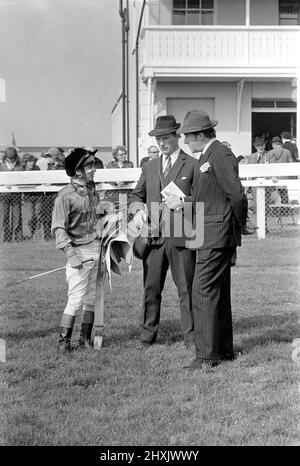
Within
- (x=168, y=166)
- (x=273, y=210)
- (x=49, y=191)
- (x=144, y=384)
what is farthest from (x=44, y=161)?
(x=144, y=384)

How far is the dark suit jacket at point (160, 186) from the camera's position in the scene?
7.56 m

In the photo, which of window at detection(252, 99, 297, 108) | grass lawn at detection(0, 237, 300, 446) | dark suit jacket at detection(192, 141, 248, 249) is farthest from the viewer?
window at detection(252, 99, 297, 108)

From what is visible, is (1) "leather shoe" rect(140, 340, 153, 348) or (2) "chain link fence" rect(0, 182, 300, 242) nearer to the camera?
(1) "leather shoe" rect(140, 340, 153, 348)

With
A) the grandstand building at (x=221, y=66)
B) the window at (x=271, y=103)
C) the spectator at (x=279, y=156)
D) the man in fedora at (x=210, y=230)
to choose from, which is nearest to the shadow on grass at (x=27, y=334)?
the man in fedora at (x=210, y=230)

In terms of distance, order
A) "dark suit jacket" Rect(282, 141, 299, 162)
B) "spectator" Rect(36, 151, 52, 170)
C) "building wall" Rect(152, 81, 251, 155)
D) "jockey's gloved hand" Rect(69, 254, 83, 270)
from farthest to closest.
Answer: "building wall" Rect(152, 81, 251, 155) → "dark suit jacket" Rect(282, 141, 299, 162) → "spectator" Rect(36, 151, 52, 170) → "jockey's gloved hand" Rect(69, 254, 83, 270)

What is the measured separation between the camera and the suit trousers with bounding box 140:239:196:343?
298 inches

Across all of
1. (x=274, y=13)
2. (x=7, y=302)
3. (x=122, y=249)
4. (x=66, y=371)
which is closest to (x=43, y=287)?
(x=7, y=302)

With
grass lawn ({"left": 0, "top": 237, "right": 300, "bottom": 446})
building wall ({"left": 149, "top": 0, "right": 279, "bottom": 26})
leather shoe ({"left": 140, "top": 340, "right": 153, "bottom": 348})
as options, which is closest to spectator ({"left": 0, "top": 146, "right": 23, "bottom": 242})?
grass lawn ({"left": 0, "top": 237, "right": 300, "bottom": 446})

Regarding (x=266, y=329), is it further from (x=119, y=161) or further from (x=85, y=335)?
(x=119, y=161)

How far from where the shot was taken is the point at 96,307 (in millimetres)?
7441

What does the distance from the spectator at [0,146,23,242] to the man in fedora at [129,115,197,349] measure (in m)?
8.02

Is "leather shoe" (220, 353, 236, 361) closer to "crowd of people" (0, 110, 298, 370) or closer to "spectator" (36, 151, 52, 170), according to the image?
"crowd of people" (0, 110, 298, 370)

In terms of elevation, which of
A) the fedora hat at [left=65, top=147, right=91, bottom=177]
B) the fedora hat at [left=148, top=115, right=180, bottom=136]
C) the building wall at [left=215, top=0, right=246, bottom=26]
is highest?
the building wall at [left=215, top=0, right=246, bottom=26]

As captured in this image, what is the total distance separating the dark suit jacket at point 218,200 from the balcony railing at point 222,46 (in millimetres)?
16951
